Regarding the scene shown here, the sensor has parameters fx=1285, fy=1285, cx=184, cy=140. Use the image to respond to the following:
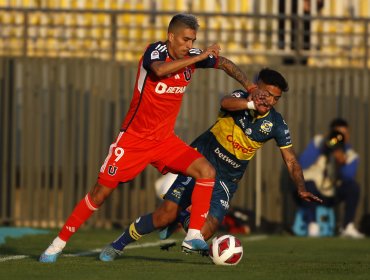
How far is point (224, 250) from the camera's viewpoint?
1113cm

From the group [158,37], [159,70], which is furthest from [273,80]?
[158,37]

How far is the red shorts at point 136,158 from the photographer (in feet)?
37.0

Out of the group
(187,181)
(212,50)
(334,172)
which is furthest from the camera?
(334,172)

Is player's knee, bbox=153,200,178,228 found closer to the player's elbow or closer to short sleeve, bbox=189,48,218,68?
short sleeve, bbox=189,48,218,68

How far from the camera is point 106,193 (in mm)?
11312

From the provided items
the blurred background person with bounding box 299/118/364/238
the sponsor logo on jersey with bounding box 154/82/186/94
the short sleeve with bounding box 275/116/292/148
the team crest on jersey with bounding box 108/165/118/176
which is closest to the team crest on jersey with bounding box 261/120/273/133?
the short sleeve with bounding box 275/116/292/148

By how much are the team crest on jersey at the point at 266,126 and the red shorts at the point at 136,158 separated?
3.59 feet

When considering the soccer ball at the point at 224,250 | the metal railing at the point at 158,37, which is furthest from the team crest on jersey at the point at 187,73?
the metal railing at the point at 158,37

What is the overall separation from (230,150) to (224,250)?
1689 millimetres

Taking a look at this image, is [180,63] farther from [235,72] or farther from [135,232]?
[135,232]

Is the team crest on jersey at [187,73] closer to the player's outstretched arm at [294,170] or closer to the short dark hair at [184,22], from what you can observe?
the short dark hair at [184,22]

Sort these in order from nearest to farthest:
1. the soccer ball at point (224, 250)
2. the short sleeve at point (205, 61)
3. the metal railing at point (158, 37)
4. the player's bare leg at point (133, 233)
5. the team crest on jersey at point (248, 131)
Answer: the soccer ball at point (224, 250) < the short sleeve at point (205, 61) < the player's bare leg at point (133, 233) < the team crest on jersey at point (248, 131) < the metal railing at point (158, 37)

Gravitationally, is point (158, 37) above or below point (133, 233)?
above

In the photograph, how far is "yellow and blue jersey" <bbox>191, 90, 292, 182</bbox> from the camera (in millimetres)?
12281
